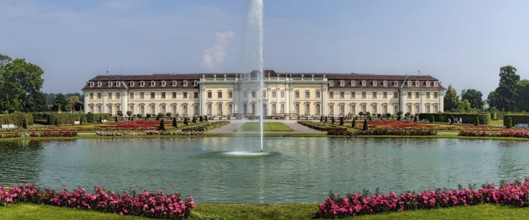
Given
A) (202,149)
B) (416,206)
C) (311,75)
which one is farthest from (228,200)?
(311,75)

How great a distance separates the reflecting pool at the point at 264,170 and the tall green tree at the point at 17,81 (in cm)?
4992

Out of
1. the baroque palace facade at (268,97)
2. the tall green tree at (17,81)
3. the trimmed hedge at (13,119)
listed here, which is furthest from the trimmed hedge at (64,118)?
the baroque palace facade at (268,97)

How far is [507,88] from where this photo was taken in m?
79.4

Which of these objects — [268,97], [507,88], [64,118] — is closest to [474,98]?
[507,88]

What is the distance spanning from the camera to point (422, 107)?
80.6 m

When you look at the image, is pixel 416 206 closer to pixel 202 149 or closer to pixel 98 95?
pixel 202 149

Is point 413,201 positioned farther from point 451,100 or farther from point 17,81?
point 451,100

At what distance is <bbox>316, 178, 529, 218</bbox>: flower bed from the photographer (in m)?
7.68

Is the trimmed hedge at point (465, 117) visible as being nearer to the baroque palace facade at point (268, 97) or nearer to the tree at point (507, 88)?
the baroque palace facade at point (268, 97)

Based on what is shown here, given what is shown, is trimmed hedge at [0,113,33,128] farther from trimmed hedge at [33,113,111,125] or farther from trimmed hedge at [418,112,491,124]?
trimmed hedge at [418,112,491,124]

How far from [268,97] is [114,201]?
7091 centimetres

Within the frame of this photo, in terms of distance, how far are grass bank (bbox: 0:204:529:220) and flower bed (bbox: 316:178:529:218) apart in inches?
6.3

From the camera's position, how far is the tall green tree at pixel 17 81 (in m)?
62.9

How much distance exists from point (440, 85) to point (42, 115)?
204 ft
